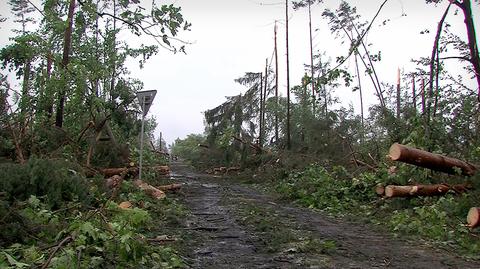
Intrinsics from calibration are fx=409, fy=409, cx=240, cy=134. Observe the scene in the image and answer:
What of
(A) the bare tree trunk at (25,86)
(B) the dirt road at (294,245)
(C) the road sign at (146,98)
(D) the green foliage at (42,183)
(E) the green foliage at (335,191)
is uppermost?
(A) the bare tree trunk at (25,86)

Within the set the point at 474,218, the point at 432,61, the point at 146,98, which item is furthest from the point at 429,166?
the point at 146,98

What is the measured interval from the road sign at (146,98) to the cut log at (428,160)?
6.08m

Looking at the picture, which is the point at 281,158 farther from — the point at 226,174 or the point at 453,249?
the point at 453,249

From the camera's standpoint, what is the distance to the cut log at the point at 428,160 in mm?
8172

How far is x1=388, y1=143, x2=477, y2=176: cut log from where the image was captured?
26.8 ft

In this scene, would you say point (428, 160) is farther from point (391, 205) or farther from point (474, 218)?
point (474, 218)

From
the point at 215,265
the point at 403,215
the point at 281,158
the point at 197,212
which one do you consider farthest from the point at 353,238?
the point at 281,158

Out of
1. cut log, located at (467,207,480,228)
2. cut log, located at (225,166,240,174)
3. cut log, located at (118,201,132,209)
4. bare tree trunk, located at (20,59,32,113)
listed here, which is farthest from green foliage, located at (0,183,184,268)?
cut log, located at (225,166,240,174)

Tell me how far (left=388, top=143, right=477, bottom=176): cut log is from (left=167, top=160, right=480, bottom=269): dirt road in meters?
1.58

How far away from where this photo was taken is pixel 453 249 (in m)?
6.08

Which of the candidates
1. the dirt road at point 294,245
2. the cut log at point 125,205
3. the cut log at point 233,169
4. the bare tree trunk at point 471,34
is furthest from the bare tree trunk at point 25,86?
the bare tree trunk at point 471,34

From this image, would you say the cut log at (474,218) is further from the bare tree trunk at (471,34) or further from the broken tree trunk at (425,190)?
the bare tree trunk at (471,34)

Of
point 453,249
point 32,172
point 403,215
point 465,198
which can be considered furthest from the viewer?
point 403,215

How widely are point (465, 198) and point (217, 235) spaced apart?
15.4 ft
